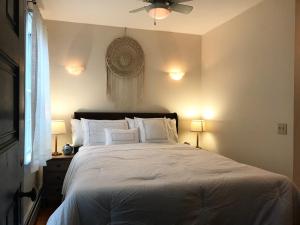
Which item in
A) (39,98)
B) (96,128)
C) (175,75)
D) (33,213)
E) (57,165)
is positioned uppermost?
(175,75)

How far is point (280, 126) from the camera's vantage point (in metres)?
2.81

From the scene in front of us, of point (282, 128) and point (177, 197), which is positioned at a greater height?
point (282, 128)

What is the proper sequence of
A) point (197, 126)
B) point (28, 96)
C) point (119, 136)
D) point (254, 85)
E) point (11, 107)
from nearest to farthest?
point (11, 107), point (28, 96), point (254, 85), point (119, 136), point (197, 126)

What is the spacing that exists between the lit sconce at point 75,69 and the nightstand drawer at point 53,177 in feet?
4.97

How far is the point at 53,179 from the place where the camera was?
3311 mm

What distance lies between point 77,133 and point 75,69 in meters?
1.00

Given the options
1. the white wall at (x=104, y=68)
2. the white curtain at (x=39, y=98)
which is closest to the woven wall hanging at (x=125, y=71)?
the white wall at (x=104, y=68)

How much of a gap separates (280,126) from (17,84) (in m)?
2.73

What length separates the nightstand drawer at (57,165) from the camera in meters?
3.30

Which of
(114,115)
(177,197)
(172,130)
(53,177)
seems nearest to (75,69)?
(114,115)

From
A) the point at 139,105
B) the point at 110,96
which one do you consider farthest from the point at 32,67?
the point at 139,105

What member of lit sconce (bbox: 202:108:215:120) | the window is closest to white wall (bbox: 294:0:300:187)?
lit sconce (bbox: 202:108:215:120)

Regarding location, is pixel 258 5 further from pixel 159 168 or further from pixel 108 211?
pixel 108 211

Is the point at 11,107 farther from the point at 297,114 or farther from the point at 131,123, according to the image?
the point at 131,123
